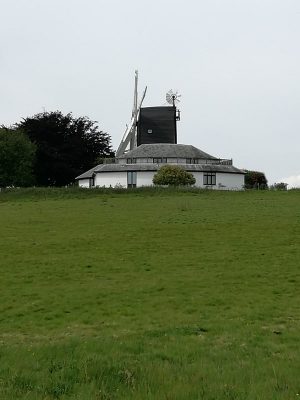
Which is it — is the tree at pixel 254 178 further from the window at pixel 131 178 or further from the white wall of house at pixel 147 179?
the window at pixel 131 178

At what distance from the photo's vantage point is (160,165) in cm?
6862

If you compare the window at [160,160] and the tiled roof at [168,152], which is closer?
the window at [160,160]

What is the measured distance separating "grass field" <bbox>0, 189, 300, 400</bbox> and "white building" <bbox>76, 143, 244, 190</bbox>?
35005mm

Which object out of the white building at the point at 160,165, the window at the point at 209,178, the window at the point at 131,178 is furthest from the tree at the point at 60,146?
the window at the point at 209,178

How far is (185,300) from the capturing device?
13.8m

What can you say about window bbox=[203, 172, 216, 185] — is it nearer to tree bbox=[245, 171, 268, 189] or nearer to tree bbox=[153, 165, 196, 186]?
tree bbox=[153, 165, 196, 186]

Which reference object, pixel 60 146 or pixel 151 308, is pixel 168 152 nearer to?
pixel 60 146

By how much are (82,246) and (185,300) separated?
35.7 feet

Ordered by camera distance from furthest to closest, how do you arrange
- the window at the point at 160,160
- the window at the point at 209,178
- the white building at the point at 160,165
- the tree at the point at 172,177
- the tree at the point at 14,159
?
the window at the point at 160,160
the window at the point at 209,178
the white building at the point at 160,165
the tree at the point at 14,159
the tree at the point at 172,177

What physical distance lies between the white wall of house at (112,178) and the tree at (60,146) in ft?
30.0

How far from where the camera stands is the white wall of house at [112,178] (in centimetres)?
6869

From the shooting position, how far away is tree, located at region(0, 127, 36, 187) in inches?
2562

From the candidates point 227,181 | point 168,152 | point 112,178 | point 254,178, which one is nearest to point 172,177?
point 168,152

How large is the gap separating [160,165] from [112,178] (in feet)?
21.2
